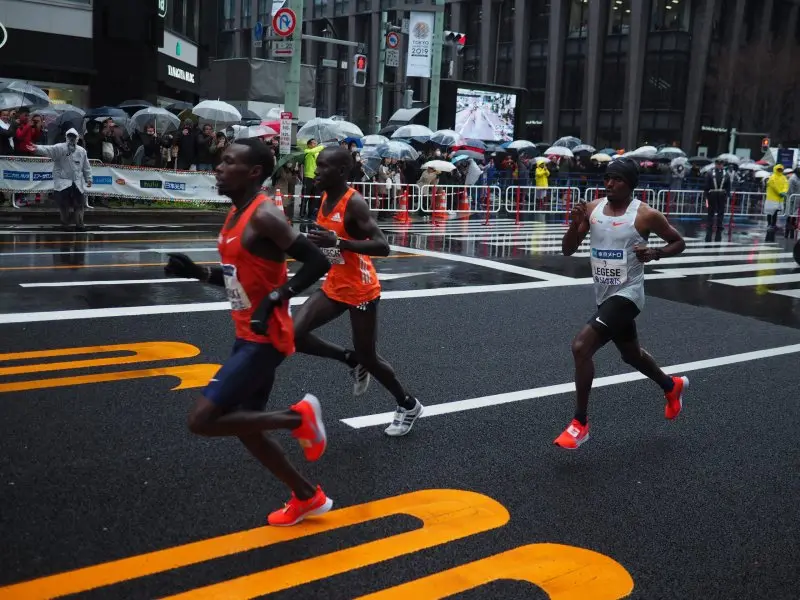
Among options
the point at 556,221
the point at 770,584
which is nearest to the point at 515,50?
the point at 556,221

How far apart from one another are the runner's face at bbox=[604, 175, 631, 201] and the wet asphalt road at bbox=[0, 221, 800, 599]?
1.63 meters

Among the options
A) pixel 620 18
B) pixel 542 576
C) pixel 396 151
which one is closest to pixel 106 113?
pixel 396 151

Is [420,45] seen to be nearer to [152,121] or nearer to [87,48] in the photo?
[87,48]

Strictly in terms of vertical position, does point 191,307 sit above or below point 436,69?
below

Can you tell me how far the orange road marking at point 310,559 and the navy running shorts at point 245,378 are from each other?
0.65 m

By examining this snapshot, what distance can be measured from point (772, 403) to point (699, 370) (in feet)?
3.51

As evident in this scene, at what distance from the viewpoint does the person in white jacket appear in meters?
16.1

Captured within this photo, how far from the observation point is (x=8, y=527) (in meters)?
4.08

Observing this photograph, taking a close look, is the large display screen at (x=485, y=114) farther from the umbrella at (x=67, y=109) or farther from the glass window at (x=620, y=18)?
the glass window at (x=620, y=18)

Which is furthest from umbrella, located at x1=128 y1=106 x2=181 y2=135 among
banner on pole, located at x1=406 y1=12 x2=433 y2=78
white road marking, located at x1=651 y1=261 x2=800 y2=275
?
white road marking, located at x1=651 y1=261 x2=800 y2=275

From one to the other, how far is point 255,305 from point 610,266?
110 inches

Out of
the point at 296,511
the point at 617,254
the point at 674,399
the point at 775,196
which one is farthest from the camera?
the point at 775,196

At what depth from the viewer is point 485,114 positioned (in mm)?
33094

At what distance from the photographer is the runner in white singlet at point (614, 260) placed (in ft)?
18.8
